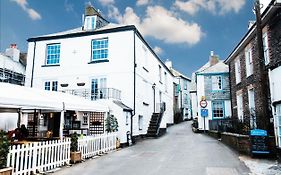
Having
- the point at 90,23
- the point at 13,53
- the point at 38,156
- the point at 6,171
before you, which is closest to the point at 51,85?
the point at 90,23

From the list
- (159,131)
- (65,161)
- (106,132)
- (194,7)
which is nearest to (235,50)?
(194,7)

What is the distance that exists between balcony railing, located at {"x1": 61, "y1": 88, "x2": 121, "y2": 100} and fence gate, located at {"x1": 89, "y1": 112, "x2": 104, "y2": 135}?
145 centimetres

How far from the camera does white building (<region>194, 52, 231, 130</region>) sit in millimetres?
25422

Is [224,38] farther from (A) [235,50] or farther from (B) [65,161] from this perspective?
(B) [65,161]

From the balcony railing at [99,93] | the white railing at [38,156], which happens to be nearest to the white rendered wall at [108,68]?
the balcony railing at [99,93]

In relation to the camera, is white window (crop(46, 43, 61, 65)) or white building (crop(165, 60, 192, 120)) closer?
white window (crop(46, 43, 61, 65))

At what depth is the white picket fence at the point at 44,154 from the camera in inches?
312

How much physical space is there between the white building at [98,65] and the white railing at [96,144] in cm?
204

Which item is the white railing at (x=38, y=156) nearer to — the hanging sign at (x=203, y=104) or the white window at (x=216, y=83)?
the hanging sign at (x=203, y=104)

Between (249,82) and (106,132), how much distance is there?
11065 mm

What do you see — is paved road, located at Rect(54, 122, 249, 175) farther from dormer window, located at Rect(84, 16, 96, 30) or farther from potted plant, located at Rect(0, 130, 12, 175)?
dormer window, located at Rect(84, 16, 96, 30)

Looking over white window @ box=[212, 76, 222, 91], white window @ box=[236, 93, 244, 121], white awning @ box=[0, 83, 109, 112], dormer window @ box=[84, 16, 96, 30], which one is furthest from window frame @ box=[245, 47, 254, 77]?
dormer window @ box=[84, 16, 96, 30]

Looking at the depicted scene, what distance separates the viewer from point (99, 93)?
18.9 m

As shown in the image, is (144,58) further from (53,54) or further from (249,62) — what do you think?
(249,62)
